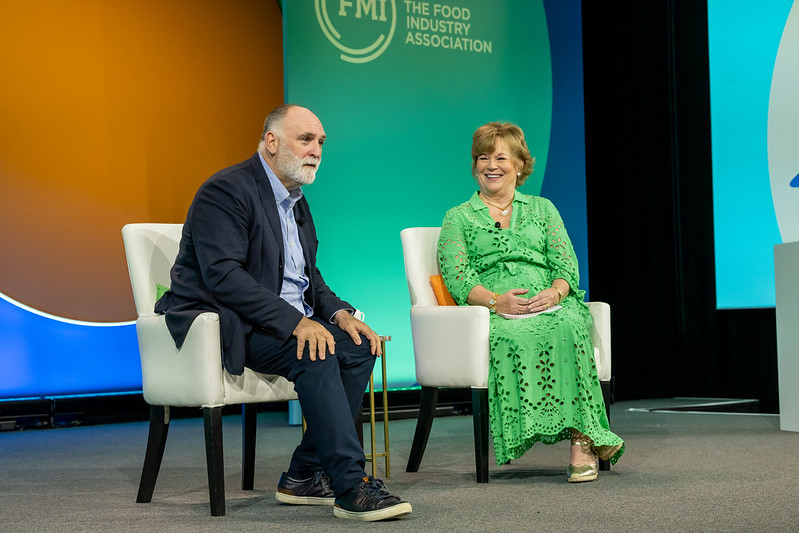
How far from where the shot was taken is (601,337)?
333cm

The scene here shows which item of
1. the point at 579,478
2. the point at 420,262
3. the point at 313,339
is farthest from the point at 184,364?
the point at 579,478

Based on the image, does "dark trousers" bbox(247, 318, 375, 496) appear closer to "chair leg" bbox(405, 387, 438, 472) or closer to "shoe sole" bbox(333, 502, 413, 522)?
"shoe sole" bbox(333, 502, 413, 522)

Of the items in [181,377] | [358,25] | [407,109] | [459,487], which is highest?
[358,25]

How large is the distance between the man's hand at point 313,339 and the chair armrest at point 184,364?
25 centimetres

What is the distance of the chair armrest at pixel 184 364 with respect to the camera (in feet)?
8.21

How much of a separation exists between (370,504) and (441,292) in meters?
1.24

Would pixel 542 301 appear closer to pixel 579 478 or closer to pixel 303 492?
pixel 579 478

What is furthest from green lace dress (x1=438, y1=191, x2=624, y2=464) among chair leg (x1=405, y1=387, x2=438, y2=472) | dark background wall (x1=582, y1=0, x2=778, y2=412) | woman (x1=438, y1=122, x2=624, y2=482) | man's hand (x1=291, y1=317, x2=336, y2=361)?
dark background wall (x1=582, y1=0, x2=778, y2=412)

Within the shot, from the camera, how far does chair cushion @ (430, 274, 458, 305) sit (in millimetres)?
3402

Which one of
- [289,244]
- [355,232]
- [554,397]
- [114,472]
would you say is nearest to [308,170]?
[289,244]

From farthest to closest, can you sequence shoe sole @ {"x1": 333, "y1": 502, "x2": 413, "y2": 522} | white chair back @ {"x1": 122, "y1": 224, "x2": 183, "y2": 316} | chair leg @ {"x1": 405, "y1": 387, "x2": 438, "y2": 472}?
1. chair leg @ {"x1": 405, "y1": 387, "x2": 438, "y2": 472}
2. white chair back @ {"x1": 122, "y1": 224, "x2": 183, "y2": 316}
3. shoe sole @ {"x1": 333, "y1": 502, "x2": 413, "y2": 522}

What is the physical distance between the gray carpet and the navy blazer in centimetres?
52

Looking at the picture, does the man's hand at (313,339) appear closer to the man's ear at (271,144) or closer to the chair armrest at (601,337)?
the man's ear at (271,144)

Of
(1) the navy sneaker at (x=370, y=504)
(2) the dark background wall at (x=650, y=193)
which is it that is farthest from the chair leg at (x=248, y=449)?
(2) the dark background wall at (x=650, y=193)
